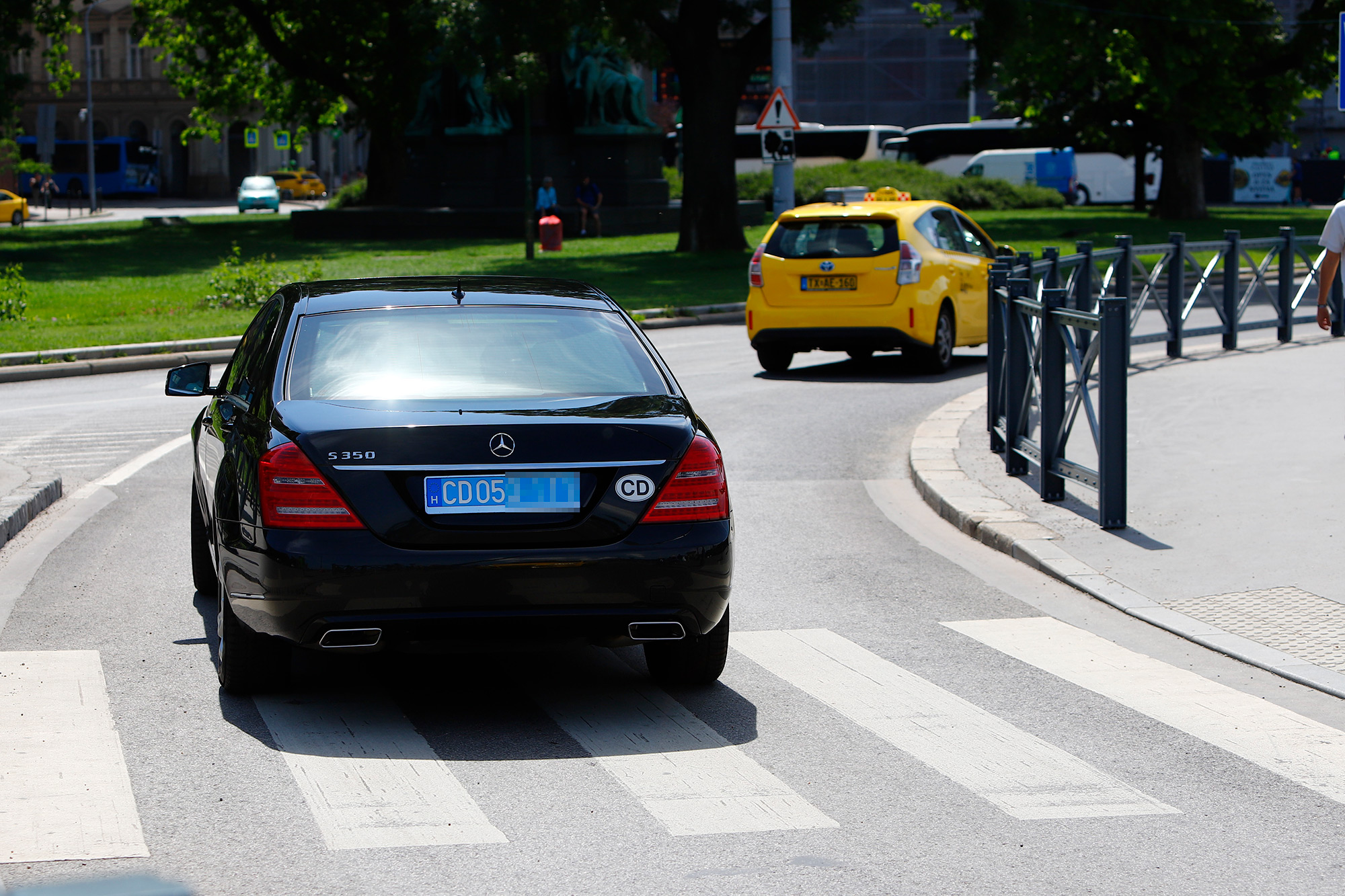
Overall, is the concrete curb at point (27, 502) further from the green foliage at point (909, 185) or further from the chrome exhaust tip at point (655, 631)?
the green foliage at point (909, 185)

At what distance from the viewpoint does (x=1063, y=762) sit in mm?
5207

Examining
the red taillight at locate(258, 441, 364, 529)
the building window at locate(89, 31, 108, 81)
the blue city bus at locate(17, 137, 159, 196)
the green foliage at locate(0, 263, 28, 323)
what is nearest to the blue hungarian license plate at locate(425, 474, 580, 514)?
the red taillight at locate(258, 441, 364, 529)

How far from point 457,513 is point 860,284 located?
1130 centimetres

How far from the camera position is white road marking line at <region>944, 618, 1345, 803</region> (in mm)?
5238

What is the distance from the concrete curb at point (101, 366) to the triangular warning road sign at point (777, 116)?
26.7ft

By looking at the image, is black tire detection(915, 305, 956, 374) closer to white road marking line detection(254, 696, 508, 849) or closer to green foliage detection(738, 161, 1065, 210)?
white road marking line detection(254, 696, 508, 849)

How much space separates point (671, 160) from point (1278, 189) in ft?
81.3

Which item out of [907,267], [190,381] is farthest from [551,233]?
[190,381]

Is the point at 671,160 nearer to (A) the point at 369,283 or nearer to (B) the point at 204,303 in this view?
(B) the point at 204,303

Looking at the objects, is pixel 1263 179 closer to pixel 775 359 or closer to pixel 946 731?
pixel 775 359

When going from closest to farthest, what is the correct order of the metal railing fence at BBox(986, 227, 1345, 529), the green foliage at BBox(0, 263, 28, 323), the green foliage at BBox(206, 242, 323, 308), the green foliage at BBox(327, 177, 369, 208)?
the metal railing fence at BBox(986, 227, 1345, 529), the green foliage at BBox(0, 263, 28, 323), the green foliage at BBox(206, 242, 323, 308), the green foliage at BBox(327, 177, 369, 208)

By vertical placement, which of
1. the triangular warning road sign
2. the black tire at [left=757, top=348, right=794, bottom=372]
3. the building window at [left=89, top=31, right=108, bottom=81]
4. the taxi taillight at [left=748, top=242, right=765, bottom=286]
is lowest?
the black tire at [left=757, top=348, right=794, bottom=372]

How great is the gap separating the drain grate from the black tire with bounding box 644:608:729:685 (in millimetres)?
2175

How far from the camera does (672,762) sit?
5203 mm
